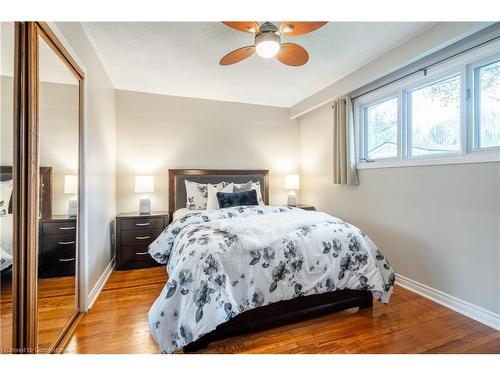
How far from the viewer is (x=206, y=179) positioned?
3.65 m

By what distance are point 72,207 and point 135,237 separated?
132 cm

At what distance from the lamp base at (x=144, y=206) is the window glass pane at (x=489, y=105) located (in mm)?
3524

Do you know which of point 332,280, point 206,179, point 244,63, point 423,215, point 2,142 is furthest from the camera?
point 206,179

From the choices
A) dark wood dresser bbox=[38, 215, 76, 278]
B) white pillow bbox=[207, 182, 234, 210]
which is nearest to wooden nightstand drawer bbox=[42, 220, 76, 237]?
dark wood dresser bbox=[38, 215, 76, 278]

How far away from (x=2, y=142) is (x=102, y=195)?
1.61 metres

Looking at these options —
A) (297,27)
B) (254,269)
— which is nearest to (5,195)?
(254,269)

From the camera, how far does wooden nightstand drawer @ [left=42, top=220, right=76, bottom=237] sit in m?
1.46

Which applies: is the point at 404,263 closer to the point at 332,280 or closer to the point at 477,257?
the point at 477,257

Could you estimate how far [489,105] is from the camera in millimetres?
1876

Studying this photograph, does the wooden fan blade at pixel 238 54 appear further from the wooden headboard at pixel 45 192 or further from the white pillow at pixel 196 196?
the white pillow at pixel 196 196

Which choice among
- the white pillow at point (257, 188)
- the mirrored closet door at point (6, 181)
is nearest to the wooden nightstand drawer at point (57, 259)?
the mirrored closet door at point (6, 181)

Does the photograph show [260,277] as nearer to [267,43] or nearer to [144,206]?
[267,43]

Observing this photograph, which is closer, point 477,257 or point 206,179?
point 477,257
